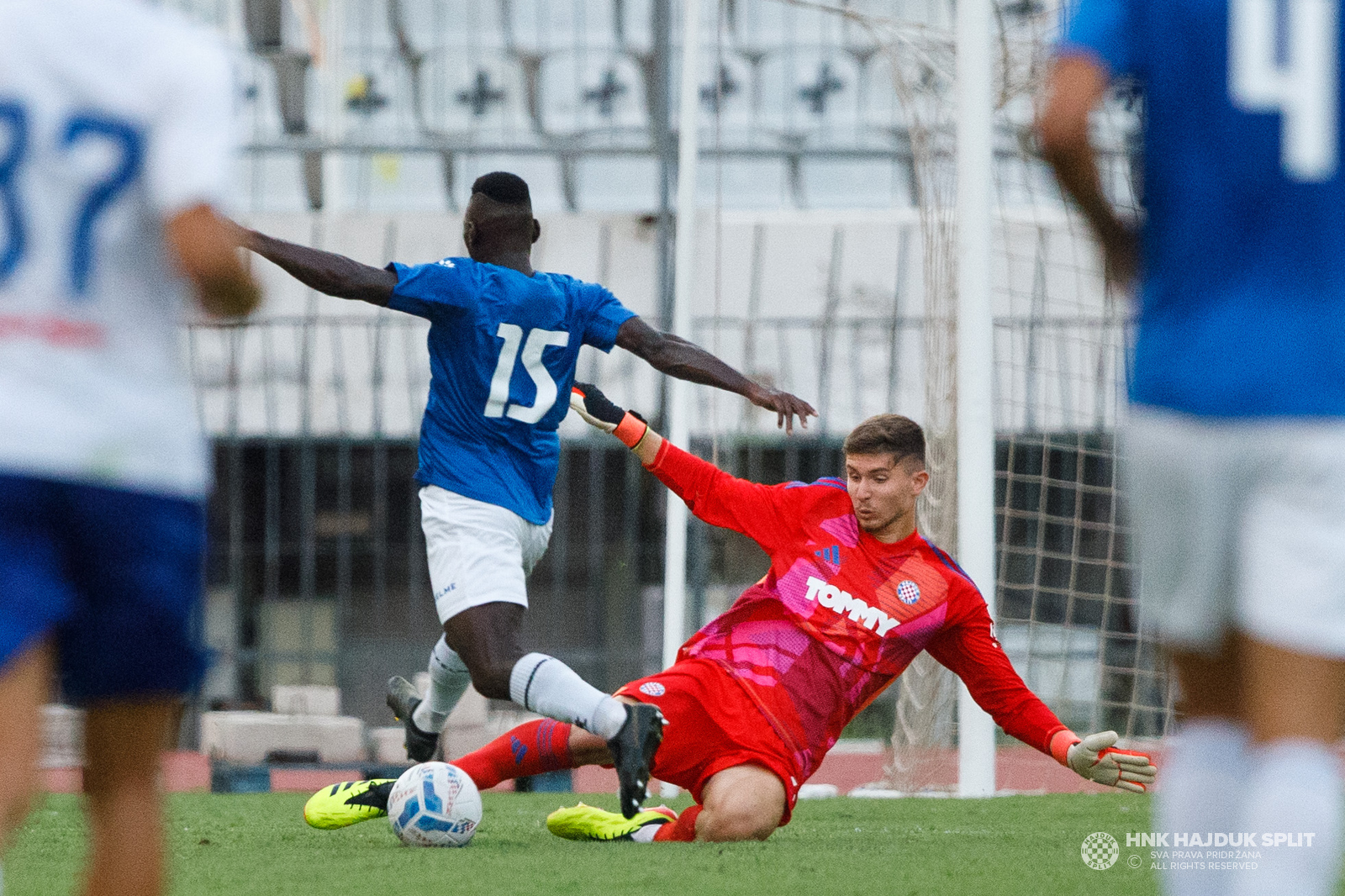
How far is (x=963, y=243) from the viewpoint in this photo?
22.4ft

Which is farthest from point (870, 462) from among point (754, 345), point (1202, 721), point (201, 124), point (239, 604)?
point (239, 604)

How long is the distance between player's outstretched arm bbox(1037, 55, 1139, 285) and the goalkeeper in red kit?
2554 mm

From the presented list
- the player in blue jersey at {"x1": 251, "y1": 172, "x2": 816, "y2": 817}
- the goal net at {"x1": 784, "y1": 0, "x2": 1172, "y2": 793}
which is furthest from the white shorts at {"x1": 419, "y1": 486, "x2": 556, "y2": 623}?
the goal net at {"x1": 784, "y1": 0, "x2": 1172, "y2": 793}

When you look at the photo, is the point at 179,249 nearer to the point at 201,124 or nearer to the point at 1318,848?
the point at 201,124

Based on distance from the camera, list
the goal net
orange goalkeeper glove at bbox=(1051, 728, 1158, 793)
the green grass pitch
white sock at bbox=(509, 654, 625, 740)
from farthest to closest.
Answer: the goal net < orange goalkeeper glove at bbox=(1051, 728, 1158, 793) < white sock at bbox=(509, 654, 625, 740) < the green grass pitch

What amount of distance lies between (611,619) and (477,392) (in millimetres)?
9511

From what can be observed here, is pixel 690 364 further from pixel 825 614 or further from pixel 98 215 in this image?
pixel 98 215

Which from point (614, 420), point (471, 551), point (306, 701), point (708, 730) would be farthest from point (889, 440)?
point (306, 701)

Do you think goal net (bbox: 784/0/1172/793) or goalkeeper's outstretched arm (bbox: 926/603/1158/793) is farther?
goal net (bbox: 784/0/1172/793)

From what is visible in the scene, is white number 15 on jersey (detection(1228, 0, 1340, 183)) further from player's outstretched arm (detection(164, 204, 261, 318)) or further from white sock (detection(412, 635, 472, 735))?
white sock (detection(412, 635, 472, 735))

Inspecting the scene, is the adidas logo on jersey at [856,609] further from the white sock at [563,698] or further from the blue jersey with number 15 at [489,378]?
the white sock at [563,698]

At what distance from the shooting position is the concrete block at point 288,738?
33.2 ft

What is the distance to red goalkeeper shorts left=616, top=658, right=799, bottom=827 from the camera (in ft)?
14.7

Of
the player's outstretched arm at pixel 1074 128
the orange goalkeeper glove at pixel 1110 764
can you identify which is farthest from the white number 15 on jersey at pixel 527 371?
the player's outstretched arm at pixel 1074 128
